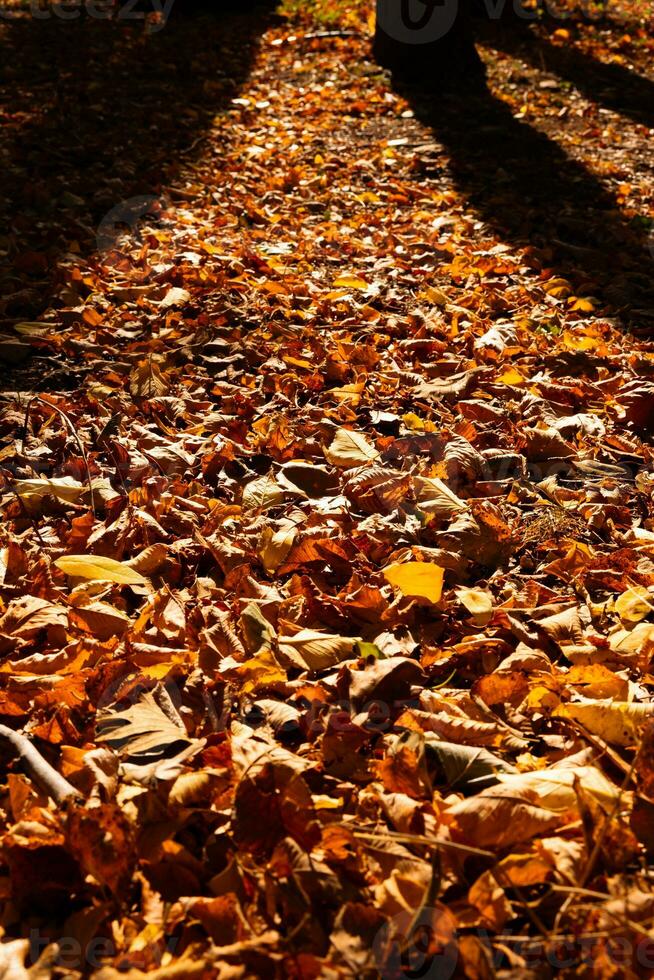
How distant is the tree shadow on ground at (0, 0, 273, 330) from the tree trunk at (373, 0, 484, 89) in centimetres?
146

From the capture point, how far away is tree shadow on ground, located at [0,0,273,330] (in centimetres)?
400

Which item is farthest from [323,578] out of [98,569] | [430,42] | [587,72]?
[587,72]

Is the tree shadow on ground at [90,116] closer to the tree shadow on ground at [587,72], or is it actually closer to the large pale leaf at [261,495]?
the large pale leaf at [261,495]

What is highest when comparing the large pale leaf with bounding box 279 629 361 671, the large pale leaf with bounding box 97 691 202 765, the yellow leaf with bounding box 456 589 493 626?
the yellow leaf with bounding box 456 589 493 626

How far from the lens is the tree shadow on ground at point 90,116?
400 centimetres

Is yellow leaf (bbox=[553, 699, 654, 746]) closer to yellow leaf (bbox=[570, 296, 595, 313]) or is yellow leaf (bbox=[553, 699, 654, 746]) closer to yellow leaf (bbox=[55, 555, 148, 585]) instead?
yellow leaf (bbox=[55, 555, 148, 585])

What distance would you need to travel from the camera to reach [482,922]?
1160 millimetres

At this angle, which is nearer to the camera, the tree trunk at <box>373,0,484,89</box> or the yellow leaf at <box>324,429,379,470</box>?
the yellow leaf at <box>324,429,379,470</box>

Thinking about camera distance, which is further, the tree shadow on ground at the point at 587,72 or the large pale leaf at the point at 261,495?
the tree shadow on ground at the point at 587,72

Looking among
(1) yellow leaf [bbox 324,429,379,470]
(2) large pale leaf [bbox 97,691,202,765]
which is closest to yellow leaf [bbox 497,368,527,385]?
(1) yellow leaf [bbox 324,429,379,470]

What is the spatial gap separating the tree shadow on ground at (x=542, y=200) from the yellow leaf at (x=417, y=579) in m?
2.13

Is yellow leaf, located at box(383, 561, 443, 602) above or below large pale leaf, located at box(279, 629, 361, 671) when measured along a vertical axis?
above

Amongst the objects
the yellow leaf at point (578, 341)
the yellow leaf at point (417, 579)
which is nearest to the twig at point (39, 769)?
the yellow leaf at point (417, 579)

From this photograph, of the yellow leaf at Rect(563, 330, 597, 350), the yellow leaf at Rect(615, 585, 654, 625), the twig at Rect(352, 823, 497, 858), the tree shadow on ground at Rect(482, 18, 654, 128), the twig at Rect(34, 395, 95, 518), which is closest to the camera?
the twig at Rect(352, 823, 497, 858)
